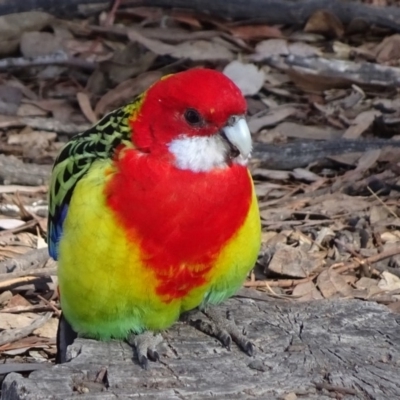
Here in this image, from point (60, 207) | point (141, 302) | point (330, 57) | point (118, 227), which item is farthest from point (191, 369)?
point (330, 57)

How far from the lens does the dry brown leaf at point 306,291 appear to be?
4617mm

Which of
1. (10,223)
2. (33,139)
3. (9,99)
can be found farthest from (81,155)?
(9,99)

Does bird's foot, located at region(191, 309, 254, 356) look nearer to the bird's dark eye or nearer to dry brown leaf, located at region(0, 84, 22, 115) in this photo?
the bird's dark eye

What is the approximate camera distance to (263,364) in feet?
11.3

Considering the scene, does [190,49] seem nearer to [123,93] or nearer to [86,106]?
[123,93]

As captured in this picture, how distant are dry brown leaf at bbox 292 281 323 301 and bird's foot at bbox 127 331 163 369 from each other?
1171mm

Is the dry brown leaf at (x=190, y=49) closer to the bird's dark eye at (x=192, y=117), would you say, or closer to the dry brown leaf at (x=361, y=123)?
the dry brown leaf at (x=361, y=123)

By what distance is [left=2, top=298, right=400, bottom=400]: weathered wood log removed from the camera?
3207 mm

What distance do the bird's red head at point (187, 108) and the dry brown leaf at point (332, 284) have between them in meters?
1.48

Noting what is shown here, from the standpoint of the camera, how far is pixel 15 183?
5508mm

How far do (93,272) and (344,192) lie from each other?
231 cm

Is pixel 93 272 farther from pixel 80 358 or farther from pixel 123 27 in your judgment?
pixel 123 27

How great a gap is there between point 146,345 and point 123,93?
3102 millimetres

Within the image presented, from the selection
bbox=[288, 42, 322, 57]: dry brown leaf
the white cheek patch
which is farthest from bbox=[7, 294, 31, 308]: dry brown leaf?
bbox=[288, 42, 322, 57]: dry brown leaf
